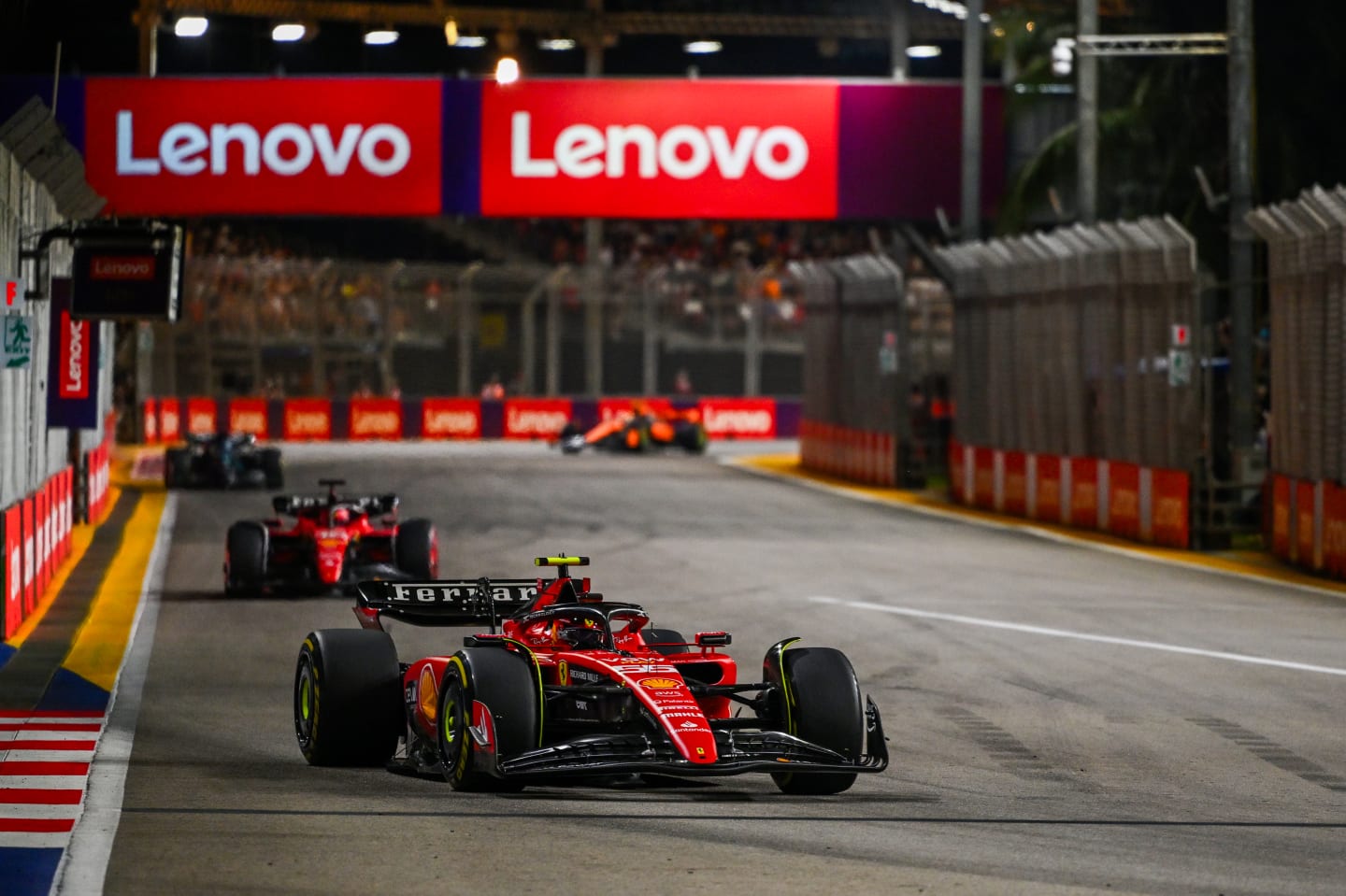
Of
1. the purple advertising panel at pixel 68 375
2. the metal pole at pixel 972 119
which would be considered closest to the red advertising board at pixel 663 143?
the metal pole at pixel 972 119

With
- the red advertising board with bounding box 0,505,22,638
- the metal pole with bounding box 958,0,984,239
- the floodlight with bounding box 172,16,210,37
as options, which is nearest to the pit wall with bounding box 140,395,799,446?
the metal pole with bounding box 958,0,984,239

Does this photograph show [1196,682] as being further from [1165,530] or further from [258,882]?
[1165,530]

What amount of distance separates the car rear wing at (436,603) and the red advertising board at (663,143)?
2832 cm

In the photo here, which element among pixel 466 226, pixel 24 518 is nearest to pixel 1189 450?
pixel 24 518

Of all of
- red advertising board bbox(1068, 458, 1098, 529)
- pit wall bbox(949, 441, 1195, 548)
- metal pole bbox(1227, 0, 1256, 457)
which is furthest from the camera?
red advertising board bbox(1068, 458, 1098, 529)

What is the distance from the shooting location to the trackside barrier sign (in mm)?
39031

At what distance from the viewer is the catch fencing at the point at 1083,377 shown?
80.6 feet

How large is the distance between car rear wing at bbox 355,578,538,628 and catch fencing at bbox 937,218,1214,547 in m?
14.3

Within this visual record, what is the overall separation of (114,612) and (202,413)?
2888 cm

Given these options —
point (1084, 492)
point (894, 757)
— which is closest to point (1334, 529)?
point (1084, 492)

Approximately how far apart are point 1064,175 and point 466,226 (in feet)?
78.3

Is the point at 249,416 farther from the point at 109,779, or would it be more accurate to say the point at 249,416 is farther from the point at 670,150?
the point at 109,779

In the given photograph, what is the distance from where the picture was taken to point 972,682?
1414cm

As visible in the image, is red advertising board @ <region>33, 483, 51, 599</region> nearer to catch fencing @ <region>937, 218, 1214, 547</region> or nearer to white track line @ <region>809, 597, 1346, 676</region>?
white track line @ <region>809, 597, 1346, 676</region>
